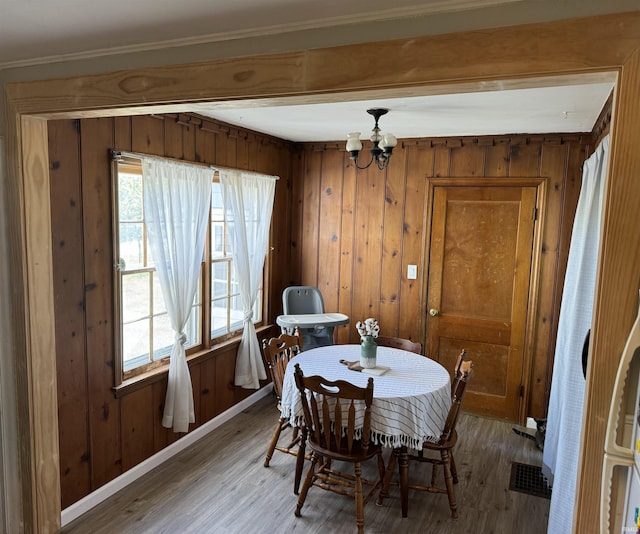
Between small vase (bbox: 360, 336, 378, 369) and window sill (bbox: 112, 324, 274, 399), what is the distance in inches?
51.4

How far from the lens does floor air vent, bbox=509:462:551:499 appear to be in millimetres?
3156

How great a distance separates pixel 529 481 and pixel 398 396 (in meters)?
1.37

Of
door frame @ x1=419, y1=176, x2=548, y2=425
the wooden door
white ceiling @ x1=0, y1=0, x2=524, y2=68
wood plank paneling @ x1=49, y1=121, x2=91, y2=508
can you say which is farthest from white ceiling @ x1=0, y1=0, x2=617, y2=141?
the wooden door

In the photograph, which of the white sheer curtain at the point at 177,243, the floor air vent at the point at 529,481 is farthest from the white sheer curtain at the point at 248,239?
the floor air vent at the point at 529,481

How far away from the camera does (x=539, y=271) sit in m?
4.02

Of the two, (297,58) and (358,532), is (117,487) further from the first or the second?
(297,58)

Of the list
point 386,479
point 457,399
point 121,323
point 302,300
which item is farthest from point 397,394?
point 302,300

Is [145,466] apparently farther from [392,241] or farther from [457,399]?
[392,241]

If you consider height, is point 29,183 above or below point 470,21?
below

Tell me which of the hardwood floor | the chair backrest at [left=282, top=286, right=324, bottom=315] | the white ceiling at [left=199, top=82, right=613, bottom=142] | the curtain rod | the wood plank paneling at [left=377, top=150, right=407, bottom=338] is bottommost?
the hardwood floor

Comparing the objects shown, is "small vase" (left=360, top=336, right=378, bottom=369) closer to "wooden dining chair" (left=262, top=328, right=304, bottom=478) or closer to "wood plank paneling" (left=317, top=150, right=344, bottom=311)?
"wooden dining chair" (left=262, top=328, right=304, bottom=478)

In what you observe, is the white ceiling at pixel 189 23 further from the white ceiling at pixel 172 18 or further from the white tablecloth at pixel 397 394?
the white tablecloth at pixel 397 394

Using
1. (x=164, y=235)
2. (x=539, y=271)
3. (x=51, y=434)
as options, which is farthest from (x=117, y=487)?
(x=539, y=271)

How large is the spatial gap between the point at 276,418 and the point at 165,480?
1.21m
